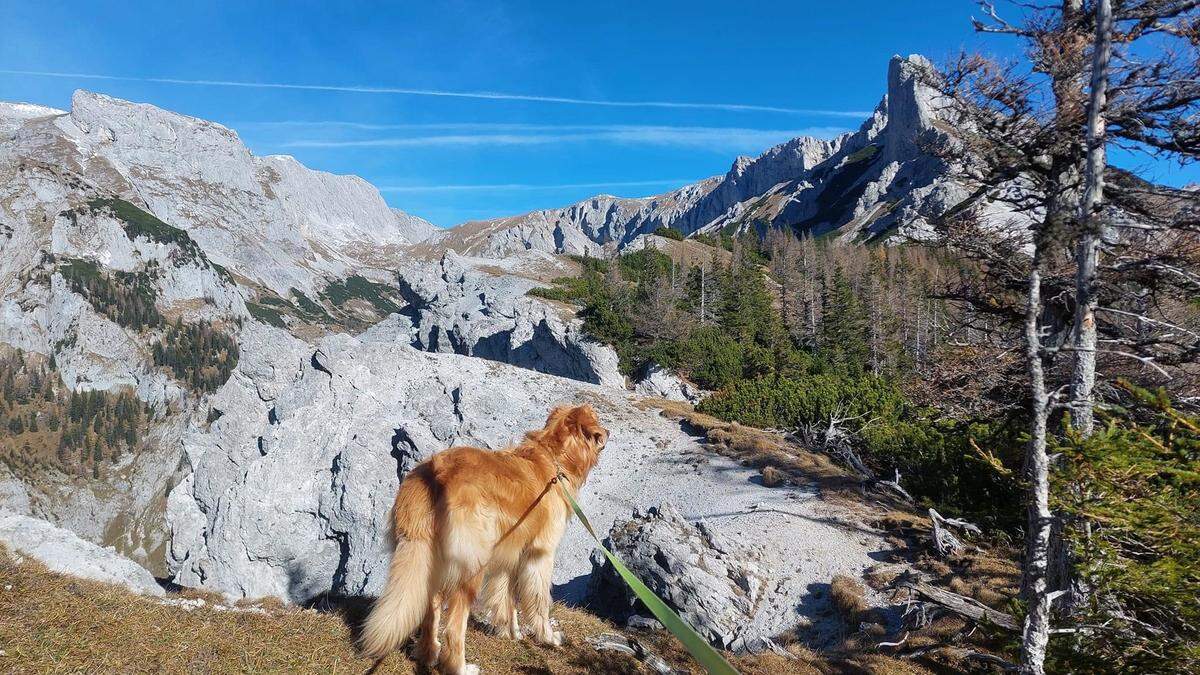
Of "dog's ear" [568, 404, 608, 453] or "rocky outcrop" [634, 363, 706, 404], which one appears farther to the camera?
"rocky outcrop" [634, 363, 706, 404]

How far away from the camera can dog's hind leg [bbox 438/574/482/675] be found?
3.97 meters

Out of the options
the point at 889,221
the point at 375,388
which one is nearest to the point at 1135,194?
the point at 375,388

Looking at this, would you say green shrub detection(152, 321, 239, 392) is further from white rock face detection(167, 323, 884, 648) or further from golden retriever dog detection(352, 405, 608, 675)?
golden retriever dog detection(352, 405, 608, 675)

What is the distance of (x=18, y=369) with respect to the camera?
4926 inches

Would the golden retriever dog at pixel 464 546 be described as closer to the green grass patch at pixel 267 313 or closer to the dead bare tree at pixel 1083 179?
the dead bare tree at pixel 1083 179

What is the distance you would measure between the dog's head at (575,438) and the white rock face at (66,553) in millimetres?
4493

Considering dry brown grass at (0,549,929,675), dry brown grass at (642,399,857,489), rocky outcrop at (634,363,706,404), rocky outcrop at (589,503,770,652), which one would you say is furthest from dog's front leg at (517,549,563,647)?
rocky outcrop at (634,363,706,404)

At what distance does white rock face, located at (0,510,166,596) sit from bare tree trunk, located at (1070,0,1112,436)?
9.57m

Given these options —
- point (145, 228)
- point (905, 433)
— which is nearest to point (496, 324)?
point (905, 433)

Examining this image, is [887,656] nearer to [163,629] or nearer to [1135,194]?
[1135,194]

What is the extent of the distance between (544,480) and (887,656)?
23.5 ft

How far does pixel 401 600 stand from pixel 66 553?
5645 mm

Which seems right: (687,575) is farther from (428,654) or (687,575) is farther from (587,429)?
(428,654)

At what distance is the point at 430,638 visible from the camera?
4.04m
